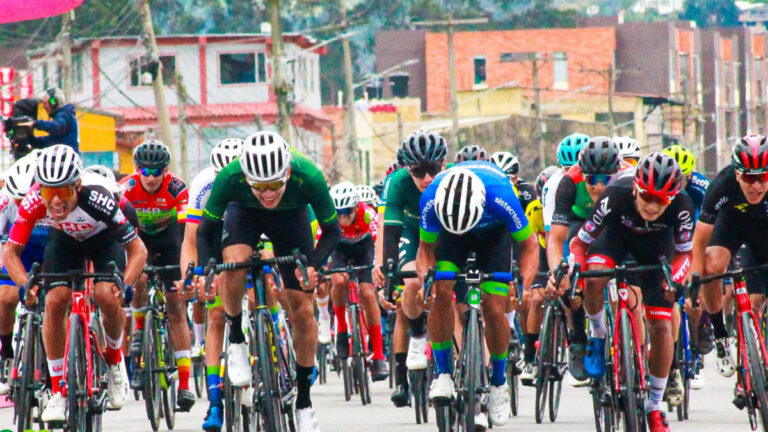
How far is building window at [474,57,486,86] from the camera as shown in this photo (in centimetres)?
9275

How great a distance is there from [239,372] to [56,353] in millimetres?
1262

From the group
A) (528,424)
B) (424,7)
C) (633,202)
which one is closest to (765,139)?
(633,202)

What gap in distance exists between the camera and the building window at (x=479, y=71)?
92750 millimetres

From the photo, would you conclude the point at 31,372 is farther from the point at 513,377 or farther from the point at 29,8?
the point at 513,377

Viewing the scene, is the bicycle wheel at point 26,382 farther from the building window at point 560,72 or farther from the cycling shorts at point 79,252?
the building window at point 560,72

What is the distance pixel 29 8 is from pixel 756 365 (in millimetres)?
5336

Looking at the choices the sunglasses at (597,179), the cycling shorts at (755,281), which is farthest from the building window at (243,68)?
the cycling shorts at (755,281)

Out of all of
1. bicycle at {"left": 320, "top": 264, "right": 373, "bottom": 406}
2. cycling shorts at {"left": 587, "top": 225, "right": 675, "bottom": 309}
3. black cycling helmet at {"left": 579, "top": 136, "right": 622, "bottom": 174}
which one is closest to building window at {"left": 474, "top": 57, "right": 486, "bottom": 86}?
bicycle at {"left": 320, "top": 264, "right": 373, "bottom": 406}

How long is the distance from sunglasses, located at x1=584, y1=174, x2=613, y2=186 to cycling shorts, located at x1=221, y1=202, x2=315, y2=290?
2.53m

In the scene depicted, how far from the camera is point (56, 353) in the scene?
10703 mm

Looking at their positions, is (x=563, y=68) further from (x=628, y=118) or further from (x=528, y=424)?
(x=528, y=424)

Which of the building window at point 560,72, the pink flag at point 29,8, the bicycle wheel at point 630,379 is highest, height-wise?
the building window at point 560,72

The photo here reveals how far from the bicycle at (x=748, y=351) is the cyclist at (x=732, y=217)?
21 centimetres

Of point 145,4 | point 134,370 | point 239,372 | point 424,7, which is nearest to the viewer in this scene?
point 239,372
